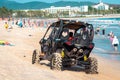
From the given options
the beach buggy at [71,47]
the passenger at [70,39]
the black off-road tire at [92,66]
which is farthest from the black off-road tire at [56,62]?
the black off-road tire at [92,66]

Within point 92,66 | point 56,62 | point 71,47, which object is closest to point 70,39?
point 71,47

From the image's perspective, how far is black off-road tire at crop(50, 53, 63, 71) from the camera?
1285cm

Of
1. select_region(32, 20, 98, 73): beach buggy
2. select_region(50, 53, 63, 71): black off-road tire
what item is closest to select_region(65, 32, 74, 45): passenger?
select_region(32, 20, 98, 73): beach buggy

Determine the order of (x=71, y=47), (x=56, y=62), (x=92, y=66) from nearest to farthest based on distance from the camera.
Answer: (x=56, y=62)
(x=71, y=47)
(x=92, y=66)

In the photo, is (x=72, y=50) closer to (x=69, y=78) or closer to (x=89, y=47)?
(x=89, y=47)

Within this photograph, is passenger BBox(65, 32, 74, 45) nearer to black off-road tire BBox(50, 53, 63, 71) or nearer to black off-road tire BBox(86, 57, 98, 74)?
black off-road tire BBox(50, 53, 63, 71)

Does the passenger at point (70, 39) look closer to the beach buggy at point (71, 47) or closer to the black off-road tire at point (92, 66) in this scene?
the beach buggy at point (71, 47)

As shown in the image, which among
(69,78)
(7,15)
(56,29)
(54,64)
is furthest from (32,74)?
(7,15)

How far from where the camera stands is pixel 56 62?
42.3 ft

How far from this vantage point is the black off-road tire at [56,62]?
506 inches

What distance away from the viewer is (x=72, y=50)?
1307 centimetres

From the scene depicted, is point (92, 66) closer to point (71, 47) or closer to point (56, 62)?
point (71, 47)

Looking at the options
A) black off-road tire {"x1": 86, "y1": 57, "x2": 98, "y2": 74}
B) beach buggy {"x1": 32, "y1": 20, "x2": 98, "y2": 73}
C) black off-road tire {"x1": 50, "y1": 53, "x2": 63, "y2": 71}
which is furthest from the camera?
black off-road tire {"x1": 86, "y1": 57, "x2": 98, "y2": 74}

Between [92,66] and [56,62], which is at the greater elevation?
[56,62]
